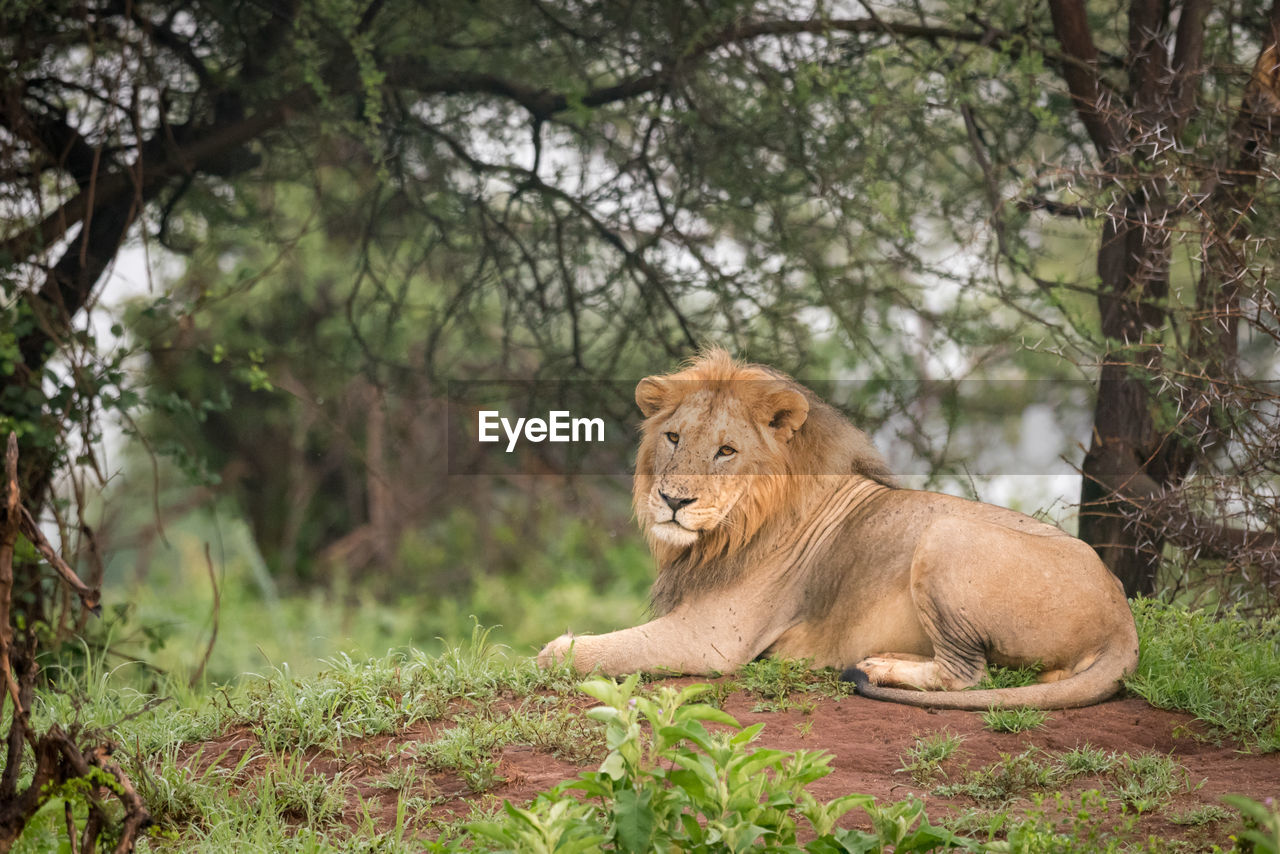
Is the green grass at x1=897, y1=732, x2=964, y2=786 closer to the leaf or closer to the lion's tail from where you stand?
the lion's tail

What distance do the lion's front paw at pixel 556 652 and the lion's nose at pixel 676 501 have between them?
61 centimetres

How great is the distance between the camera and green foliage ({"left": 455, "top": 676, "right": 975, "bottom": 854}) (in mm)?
2434

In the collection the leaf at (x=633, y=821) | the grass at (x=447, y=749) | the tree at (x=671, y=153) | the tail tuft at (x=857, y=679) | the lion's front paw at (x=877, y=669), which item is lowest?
the grass at (x=447, y=749)

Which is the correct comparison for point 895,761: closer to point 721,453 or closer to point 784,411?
point 721,453

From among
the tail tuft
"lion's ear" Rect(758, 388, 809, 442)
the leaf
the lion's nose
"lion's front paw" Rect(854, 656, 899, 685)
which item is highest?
"lion's ear" Rect(758, 388, 809, 442)

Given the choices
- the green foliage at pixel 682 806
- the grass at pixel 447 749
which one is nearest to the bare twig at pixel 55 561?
the grass at pixel 447 749

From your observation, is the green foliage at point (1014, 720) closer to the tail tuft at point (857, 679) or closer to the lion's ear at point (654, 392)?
the tail tuft at point (857, 679)

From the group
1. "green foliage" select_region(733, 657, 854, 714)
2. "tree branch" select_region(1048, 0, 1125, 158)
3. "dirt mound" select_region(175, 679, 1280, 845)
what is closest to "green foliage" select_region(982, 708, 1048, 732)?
"dirt mound" select_region(175, 679, 1280, 845)

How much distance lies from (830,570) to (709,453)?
64 cm

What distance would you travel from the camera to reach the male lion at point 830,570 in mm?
4082

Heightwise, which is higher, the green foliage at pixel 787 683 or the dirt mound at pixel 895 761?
the green foliage at pixel 787 683

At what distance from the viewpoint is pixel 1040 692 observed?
3.93m

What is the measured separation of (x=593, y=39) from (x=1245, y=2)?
353cm

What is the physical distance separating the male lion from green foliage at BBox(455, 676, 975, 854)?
4.58 ft
